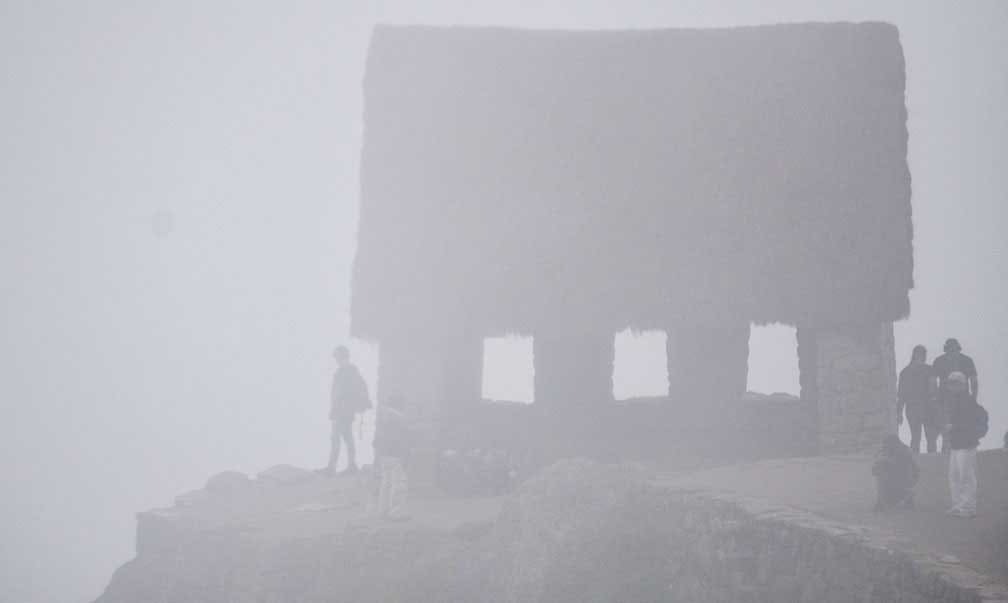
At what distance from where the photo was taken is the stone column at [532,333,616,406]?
15516mm

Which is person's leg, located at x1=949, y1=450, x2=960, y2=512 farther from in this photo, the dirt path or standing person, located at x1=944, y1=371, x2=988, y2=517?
the dirt path

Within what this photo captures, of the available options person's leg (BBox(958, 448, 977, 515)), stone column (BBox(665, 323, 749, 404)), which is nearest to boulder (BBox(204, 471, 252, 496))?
stone column (BBox(665, 323, 749, 404))

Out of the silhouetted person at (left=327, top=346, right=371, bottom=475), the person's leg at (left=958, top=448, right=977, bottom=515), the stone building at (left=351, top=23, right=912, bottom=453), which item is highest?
the stone building at (left=351, top=23, right=912, bottom=453)

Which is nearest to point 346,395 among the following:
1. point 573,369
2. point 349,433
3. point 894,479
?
point 349,433

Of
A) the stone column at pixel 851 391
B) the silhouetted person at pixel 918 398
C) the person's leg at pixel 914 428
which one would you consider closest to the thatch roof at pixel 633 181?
A: the stone column at pixel 851 391

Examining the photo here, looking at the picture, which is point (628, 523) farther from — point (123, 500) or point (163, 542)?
point (123, 500)

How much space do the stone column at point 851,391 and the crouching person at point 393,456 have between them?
6.66 m

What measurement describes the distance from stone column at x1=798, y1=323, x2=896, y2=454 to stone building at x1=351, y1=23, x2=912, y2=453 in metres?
0.03

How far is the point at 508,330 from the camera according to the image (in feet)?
49.7

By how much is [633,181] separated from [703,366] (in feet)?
11.1

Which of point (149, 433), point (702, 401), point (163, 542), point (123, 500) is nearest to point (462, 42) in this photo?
point (702, 401)

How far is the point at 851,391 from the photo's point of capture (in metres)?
14.5

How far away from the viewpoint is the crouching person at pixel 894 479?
9.75 m

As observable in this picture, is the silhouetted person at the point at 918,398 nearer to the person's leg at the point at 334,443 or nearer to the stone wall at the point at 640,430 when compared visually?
the stone wall at the point at 640,430
